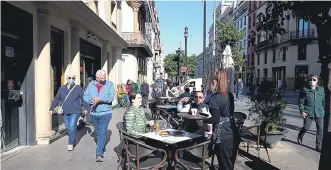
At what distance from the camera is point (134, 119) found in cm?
486

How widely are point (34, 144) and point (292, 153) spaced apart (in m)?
5.81

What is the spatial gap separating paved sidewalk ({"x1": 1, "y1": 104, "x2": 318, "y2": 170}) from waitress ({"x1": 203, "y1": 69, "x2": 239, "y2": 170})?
6.36 feet

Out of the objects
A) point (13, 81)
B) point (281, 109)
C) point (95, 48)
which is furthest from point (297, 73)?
point (13, 81)

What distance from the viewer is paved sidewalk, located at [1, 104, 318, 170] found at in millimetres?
5621

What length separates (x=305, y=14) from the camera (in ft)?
13.5

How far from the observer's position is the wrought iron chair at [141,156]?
421cm

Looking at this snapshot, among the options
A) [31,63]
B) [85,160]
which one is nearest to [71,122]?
[85,160]

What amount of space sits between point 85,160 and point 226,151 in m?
3.24

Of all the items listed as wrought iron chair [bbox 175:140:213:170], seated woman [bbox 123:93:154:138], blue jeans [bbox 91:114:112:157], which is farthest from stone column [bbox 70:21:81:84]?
wrought iron chair [bbox 175:140:213:170]

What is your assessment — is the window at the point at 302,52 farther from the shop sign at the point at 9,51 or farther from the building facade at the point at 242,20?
the shop sign at the point at 9,51

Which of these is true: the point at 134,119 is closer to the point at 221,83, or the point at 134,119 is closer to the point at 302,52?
the point at 221,83

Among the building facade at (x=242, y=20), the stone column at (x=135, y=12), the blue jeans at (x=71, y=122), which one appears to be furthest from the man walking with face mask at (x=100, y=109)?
the building facade at (x=242, y=20)

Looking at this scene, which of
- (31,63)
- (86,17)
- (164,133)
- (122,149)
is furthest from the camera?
(86,17)

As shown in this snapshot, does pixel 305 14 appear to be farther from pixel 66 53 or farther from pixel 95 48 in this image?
pixel 95 48
